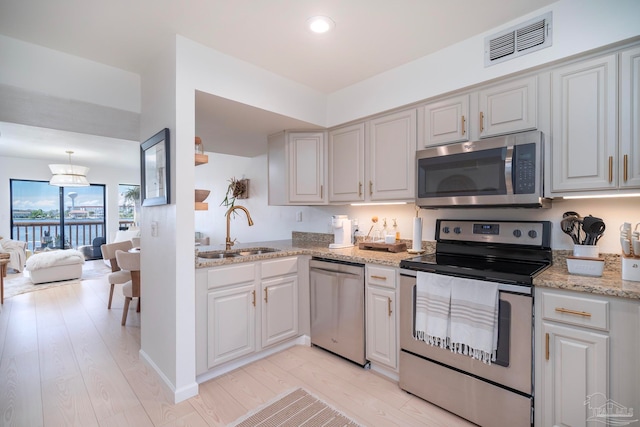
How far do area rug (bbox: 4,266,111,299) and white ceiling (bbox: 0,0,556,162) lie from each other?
4.49m

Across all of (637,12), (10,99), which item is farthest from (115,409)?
(637,12)

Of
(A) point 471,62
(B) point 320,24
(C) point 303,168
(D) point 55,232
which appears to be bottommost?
(D) point 55,232

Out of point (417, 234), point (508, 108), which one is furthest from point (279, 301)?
point (508, 108)

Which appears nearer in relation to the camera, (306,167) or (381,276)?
(381,276)

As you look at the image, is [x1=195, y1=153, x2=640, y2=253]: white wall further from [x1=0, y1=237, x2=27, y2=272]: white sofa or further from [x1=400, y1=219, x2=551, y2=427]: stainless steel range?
[x1=0, y1=237, x2=27, y2=272]: white sofa

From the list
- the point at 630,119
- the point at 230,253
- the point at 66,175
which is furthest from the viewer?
the point at 66,175

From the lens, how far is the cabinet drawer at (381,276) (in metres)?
2.20

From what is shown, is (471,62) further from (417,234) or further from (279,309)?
(279,309)

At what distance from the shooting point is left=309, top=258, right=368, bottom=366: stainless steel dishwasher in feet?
7.84

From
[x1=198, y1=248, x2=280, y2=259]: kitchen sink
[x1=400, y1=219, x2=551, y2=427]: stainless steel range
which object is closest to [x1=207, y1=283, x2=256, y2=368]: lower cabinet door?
[x1=198, y1=248, x2=280, y2=259]: kitchen sink

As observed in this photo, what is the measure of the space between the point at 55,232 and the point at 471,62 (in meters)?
9.58

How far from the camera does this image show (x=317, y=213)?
3.53m

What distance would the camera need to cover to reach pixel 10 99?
7.16 feet

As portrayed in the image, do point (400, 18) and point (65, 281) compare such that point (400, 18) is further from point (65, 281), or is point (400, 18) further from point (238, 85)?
point (65, 281)
